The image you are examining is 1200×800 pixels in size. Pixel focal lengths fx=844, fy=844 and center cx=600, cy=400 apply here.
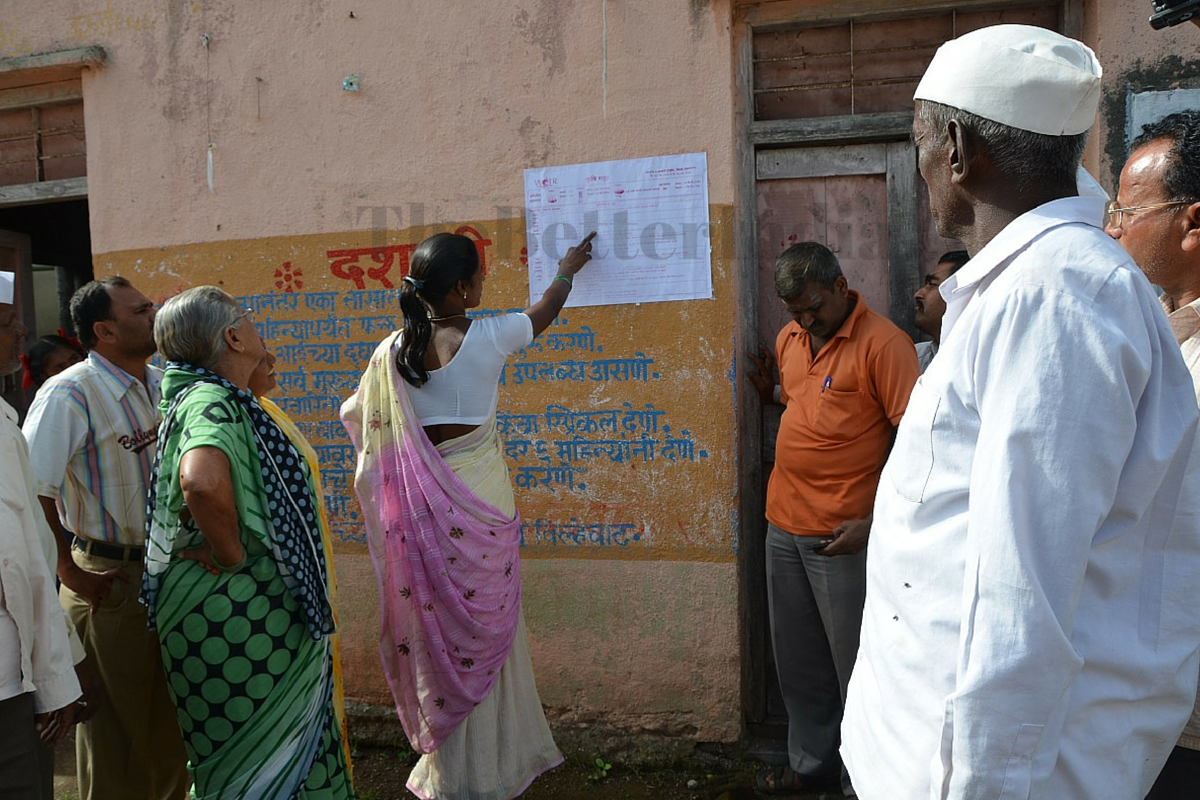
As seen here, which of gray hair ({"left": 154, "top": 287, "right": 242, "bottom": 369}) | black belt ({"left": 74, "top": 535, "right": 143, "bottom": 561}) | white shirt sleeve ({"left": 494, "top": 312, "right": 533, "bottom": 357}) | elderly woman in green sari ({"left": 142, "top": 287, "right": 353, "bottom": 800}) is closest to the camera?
elderly woman in green sari ({"left": 142, "top": 287, "right": 353, "bottom": 800})

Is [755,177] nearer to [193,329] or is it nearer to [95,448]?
[193,329]

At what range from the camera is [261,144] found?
368 centimetres

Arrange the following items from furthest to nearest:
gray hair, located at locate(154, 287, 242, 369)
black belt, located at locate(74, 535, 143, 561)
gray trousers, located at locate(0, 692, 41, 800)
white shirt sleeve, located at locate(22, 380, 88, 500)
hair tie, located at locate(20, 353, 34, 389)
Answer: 1. hair tie, located at locate(20, 353, 34, 389)
2. black belt, located at locate(74, 535, 143, 561)
3. white shirt sleeve, located at locate(22, 380, 88, 500)
4. gray hair, located at locate(154, 287, 242, 369)
5. gray trousers, located at locate(0, 692, 41, 800)

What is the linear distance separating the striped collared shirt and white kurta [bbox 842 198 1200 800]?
246 cm

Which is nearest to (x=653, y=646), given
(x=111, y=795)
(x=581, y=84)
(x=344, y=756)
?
(x=344, y=756)

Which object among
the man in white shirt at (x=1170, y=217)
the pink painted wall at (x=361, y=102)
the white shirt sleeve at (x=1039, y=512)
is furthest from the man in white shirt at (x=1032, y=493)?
the pink painted wall at (x=361, y=102)

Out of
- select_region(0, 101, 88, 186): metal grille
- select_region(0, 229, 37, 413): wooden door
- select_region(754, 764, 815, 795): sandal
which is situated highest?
select_region(0, 101, 88, 186): metal grille

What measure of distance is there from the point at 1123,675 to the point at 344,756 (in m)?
2.14

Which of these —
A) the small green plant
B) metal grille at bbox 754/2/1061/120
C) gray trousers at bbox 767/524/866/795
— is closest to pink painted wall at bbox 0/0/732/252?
metal grille at bbox 754/2/1061/120

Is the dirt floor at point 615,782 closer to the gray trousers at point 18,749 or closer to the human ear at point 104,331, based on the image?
the gray trousers at point 18,749

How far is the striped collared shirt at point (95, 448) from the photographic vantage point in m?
2.62

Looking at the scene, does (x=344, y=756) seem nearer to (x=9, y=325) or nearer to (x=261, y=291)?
(x=9, y=325)

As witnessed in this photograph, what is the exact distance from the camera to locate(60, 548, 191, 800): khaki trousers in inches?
105

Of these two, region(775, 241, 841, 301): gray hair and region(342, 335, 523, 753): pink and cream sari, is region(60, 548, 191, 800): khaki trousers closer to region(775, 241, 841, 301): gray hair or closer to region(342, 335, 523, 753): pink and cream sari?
region(342, 335, 523, 753): pink and cream sari
